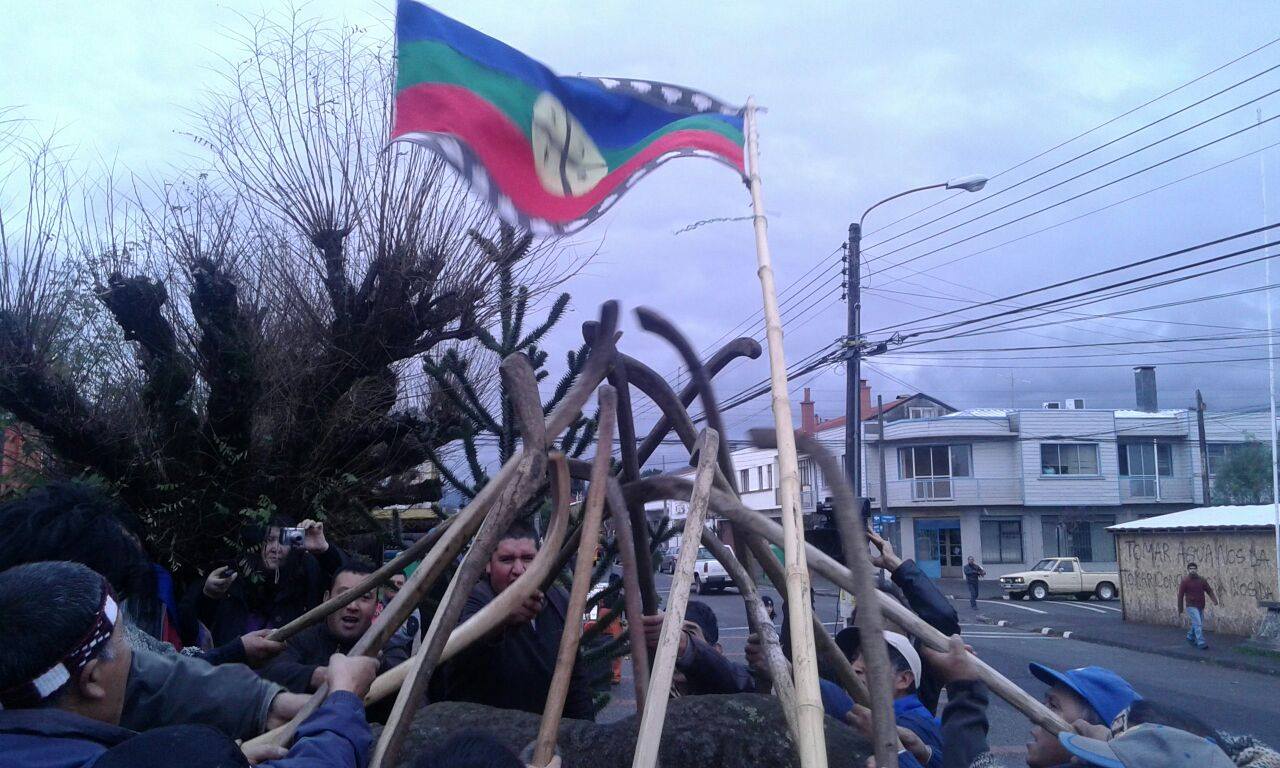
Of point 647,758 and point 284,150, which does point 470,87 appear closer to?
point 647,758

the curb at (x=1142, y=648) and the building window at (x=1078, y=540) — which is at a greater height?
the building window at (x=1078, y=540)

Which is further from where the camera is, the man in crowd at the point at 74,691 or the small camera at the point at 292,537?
the small camera at the point at 292,537

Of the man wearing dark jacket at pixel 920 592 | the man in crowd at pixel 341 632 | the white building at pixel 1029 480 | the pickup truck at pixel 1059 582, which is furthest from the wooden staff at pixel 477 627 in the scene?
the white building at pixel 1029 480

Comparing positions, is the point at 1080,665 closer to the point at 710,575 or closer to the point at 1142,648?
the point at 1142,648

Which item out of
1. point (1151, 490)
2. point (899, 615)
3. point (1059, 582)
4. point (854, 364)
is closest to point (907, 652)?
point (899, 615)

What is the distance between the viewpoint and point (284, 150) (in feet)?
21.1

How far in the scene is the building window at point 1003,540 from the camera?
43500mm

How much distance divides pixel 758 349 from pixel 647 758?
1304mm

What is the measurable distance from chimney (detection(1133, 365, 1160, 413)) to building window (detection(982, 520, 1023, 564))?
10.7m

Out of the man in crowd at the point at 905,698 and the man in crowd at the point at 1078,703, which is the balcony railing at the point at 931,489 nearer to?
the man in crowd at the point at 905,698

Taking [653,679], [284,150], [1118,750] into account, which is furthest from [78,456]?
[1118,750]

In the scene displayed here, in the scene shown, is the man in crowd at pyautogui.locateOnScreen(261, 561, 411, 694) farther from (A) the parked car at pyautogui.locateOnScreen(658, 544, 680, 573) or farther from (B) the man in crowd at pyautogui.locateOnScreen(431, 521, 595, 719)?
(A) the parked car at pyautogui.locateOnScreen(658, 544, 680, 573)

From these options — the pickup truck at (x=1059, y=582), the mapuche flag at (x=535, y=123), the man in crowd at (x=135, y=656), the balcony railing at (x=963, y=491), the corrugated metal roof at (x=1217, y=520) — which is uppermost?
the balcony railing at (x=963, y=491)

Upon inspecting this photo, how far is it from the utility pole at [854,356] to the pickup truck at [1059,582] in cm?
1865
